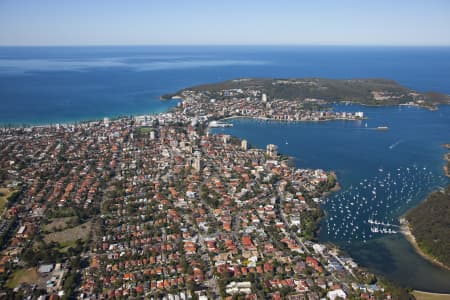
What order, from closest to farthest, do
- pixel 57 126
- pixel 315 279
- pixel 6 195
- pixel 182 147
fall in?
1. pixel 315 279
2. pixel 6 195
3. pixel 182 147
4. pixel 57 126

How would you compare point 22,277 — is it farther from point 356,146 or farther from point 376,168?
point 356,146

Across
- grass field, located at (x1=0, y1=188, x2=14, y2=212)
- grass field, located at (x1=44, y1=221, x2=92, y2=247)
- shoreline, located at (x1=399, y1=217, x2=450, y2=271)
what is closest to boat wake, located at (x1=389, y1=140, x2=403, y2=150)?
shoreline, located at (x1=399, y1=217, x2=450, y2=271)

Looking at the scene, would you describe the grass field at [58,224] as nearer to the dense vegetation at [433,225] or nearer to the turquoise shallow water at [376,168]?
the turquoise shallow water at [376,168]

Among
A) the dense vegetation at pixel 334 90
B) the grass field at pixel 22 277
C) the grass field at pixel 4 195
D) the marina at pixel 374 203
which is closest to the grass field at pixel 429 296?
the marina at pixel 374 203

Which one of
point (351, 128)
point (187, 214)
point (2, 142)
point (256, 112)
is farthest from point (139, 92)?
point (187, 214)

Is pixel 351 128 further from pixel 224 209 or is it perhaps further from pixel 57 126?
pixel 57 126

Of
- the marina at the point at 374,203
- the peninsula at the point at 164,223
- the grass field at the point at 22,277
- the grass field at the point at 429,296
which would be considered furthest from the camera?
the marina at the point at 374,203
